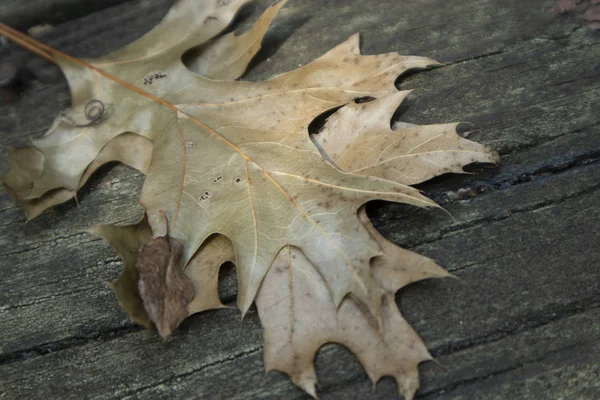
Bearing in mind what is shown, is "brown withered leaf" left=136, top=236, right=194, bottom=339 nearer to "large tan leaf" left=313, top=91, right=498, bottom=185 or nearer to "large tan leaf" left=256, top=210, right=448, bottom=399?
"large tan leaf" left=256, top=210, right=448, bottom=399

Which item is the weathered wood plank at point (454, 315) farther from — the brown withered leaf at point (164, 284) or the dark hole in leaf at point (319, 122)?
the dark hole in leaf at point (319, 122)

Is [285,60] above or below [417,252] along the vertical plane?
above

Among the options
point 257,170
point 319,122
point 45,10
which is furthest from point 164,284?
point 45,10

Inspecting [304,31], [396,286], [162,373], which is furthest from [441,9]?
[162,373]

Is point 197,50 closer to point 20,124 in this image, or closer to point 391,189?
point 20,124

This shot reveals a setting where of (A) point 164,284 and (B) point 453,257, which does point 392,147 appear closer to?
(B) point 453,257
